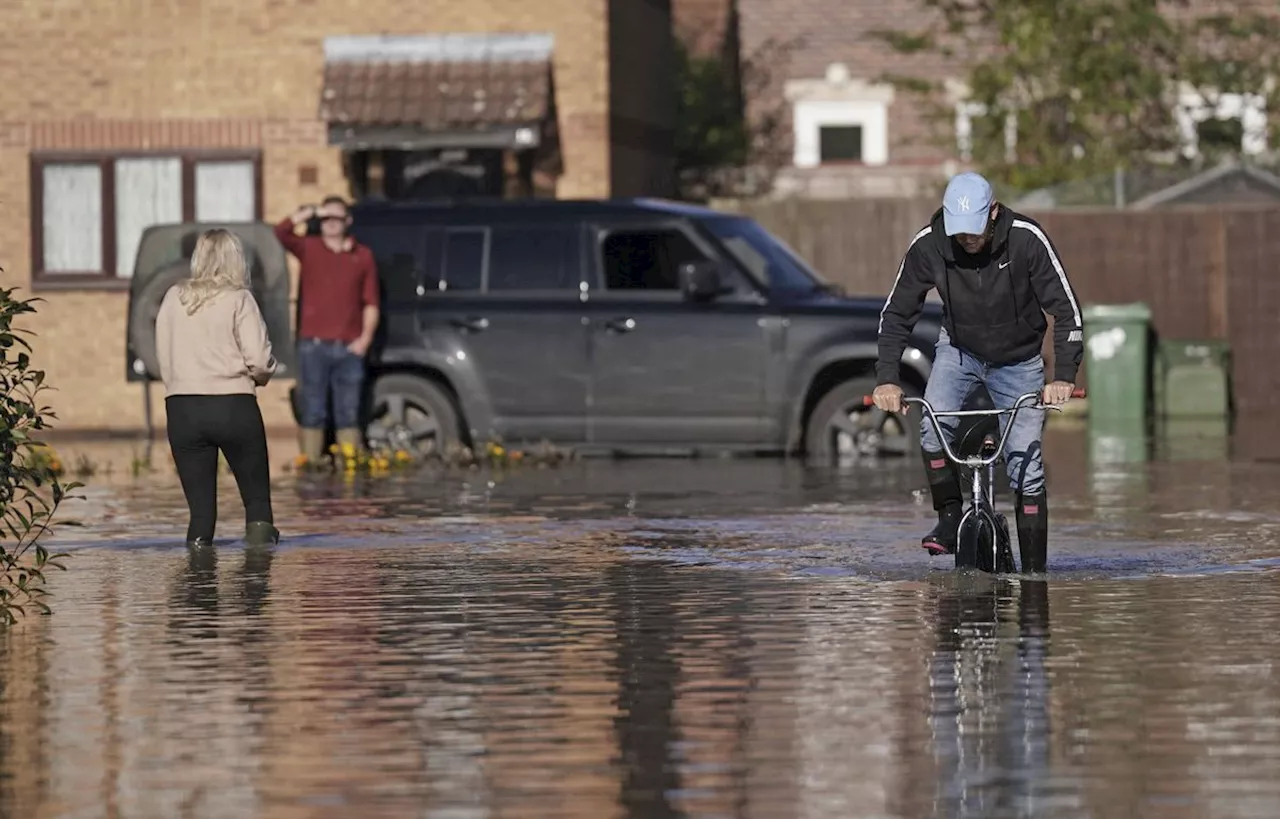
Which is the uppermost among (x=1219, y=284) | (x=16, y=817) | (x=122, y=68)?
(x=122, y=68)

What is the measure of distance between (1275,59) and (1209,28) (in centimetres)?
282


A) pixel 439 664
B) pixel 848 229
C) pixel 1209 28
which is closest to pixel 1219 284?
pixel 848 229

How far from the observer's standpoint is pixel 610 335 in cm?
2409

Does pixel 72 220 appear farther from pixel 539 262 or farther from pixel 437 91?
pixel 539 262

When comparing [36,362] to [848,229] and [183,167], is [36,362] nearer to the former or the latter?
[183,167]

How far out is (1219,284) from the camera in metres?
32.2

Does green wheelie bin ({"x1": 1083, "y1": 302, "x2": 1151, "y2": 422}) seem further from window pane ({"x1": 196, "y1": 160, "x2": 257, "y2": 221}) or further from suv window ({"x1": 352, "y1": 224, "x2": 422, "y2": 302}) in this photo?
suv window ({"x1": 352, "y1": 224, "x2": 422, "y2": 302})

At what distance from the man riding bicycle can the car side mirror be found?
888 cm

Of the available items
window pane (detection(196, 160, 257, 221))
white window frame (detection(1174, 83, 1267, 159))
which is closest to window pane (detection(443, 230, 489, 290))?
window pane (detection(196, 160, 257, 221))

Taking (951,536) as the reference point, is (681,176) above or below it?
above

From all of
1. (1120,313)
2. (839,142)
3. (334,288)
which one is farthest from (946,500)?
(839,142)

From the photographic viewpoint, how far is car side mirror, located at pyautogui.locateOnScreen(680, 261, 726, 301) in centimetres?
2369

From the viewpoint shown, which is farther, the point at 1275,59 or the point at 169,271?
the point at 1275,59

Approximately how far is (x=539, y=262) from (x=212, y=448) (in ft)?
24.4
